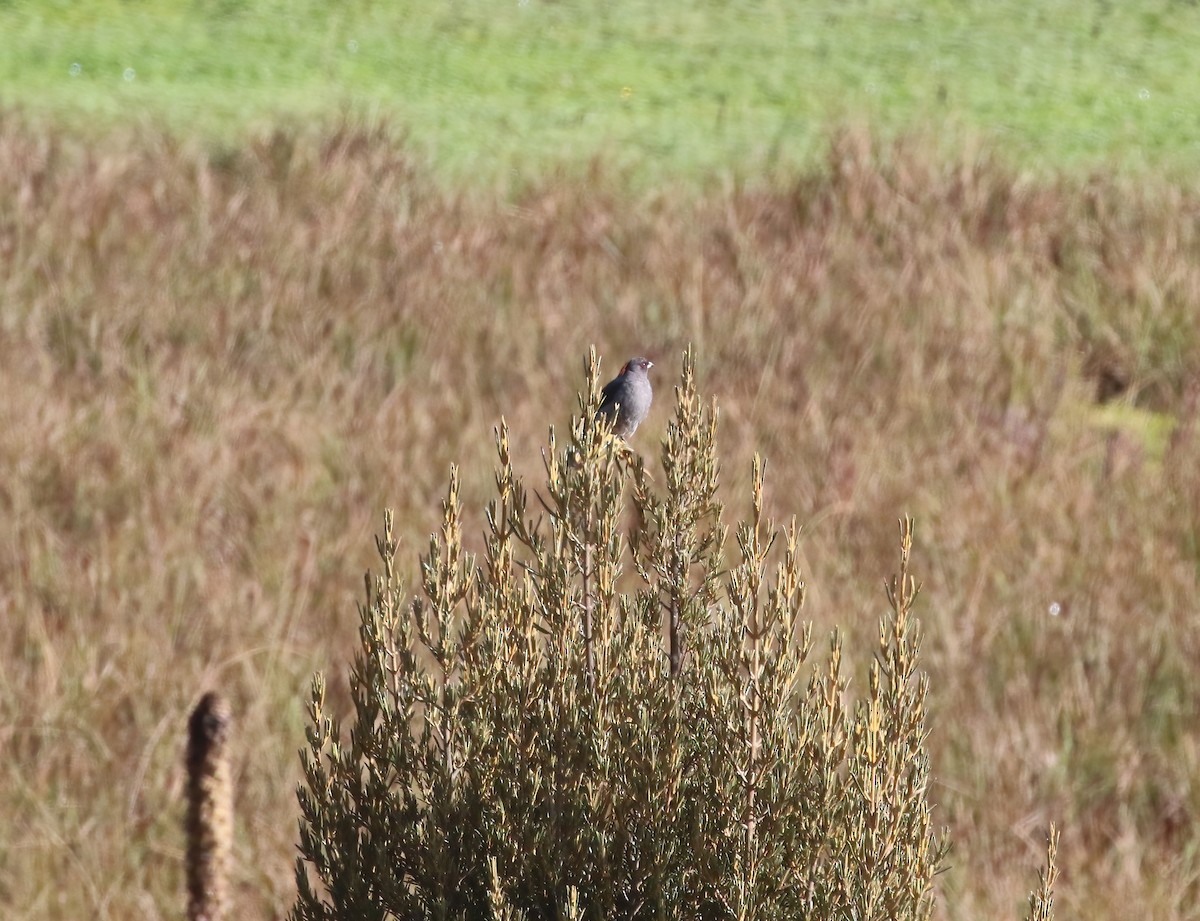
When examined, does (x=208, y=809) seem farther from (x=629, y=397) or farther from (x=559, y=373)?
(x=559, y=373)

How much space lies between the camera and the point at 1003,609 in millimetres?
4367

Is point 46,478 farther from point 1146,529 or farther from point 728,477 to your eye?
point 1146,529

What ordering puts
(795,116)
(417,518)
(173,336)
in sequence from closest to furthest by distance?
(417,518), (173,336), (795,116)

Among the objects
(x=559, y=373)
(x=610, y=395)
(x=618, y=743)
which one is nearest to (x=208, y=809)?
(x=618, y=743)

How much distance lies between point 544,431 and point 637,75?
15.3ft

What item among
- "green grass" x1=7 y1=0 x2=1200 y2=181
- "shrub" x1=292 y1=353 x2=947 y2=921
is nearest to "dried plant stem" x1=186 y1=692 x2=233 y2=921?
"shrub" x1=292 y1=353 x2=947 y2=921

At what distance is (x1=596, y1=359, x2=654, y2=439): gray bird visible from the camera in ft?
7.80

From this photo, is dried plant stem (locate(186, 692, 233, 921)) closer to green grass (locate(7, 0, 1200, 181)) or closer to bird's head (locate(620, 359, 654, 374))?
bird's head (locate(620, 359, 654, 374))

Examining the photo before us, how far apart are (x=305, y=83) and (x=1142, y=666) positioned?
6.37 m

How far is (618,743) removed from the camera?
221cm

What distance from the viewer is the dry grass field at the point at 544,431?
A: 12.2 ft

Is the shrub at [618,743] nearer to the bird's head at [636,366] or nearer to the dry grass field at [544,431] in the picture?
the bird's head at [636,366]

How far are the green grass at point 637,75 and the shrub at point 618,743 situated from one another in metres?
5.41

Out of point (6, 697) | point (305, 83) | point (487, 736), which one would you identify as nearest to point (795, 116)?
point (305, 83)
